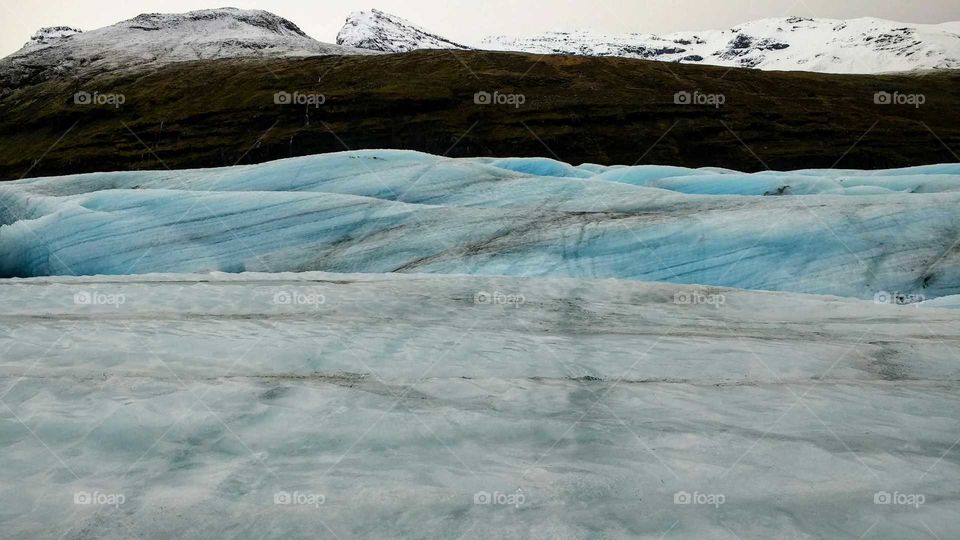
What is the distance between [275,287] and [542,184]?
906 cm

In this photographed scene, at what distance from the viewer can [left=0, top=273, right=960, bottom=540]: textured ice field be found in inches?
114

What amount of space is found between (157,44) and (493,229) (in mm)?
99189

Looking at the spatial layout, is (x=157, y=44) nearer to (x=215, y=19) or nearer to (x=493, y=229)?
(x=215, y=19)

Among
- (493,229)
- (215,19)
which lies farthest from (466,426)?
(215,19)

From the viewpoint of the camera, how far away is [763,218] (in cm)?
1199

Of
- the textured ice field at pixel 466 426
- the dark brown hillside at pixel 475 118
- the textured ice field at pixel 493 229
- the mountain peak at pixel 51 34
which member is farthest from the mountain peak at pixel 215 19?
the textured ice field at pixel 466 426

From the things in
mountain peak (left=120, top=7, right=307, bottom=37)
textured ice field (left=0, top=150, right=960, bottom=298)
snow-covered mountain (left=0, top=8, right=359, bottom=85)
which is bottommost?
textured ice field (left=0, top=150, right=960, bottom=298)

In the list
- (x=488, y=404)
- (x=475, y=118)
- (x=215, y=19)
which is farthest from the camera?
(x=215, y=19)

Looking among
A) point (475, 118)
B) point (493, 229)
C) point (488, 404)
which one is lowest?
point (493, 229)

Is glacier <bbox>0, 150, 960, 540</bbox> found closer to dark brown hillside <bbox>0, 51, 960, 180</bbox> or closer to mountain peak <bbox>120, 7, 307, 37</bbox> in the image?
dark brown hillside <bbox>0, 51, 960, 180</bbox>

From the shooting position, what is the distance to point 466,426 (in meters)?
3.79

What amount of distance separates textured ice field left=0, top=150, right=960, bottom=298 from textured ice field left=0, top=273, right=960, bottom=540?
4657 millimetres

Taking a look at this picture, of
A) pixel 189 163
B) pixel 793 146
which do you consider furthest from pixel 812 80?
pixel 189 163

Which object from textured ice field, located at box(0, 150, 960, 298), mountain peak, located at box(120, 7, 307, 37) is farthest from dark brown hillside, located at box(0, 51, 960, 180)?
A: textured ice field, located at box(0, 150, 960, 298)
